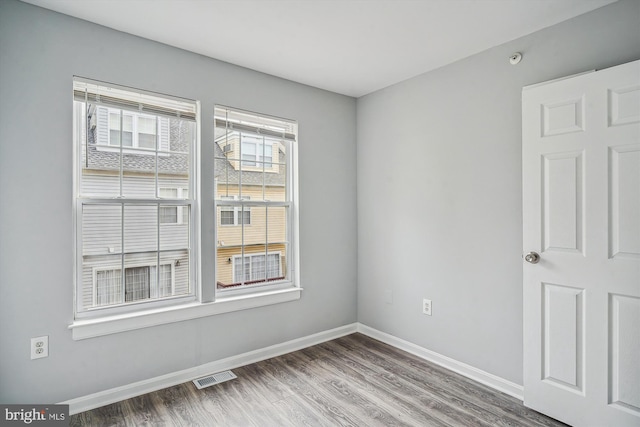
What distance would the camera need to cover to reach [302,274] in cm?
337

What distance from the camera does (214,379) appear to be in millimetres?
2666

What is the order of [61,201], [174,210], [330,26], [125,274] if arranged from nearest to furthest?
1. [61,201]
2. [330,26]
3. [125,274]
4. [174,210]

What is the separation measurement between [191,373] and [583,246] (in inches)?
111

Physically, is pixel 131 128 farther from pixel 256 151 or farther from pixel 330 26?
pixel 330 26

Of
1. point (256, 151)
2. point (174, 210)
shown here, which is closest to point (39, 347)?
point (174, 210)

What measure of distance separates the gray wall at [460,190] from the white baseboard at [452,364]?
5cm

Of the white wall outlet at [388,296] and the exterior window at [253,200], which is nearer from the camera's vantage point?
the exterior window at [253,200]

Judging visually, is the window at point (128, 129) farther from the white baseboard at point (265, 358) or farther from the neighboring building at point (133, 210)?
the white baseboard at point (265, 358)

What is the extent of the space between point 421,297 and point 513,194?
120 centimetres

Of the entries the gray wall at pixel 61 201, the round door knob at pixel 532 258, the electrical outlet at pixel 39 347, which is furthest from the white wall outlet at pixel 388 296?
the electrical outlet at pixel 39 347

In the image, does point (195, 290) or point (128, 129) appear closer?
point (128, 129)

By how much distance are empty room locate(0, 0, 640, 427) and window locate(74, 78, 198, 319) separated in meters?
0.01

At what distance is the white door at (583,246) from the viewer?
1.89 meters

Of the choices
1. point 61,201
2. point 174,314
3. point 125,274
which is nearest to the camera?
point 61,201
